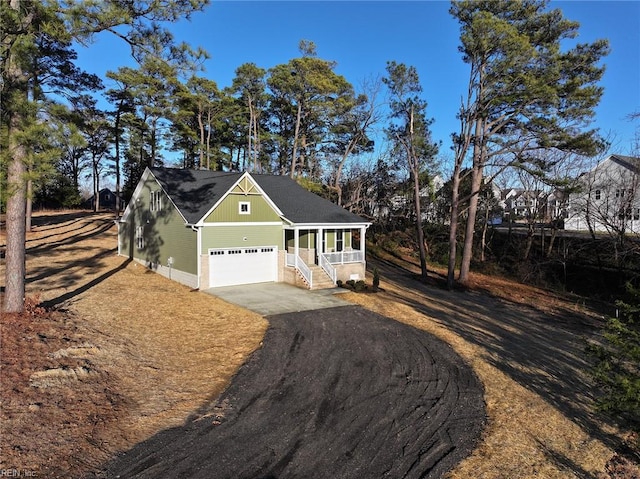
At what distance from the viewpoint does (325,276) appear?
68.0ft

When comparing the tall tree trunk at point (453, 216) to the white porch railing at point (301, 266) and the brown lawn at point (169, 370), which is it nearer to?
the brown lawn at point (169, 370)

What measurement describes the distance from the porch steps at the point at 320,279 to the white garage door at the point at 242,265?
2252mm

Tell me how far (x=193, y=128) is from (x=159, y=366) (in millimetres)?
33499

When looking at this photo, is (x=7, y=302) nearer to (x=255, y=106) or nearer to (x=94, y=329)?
(x=94, y=329)

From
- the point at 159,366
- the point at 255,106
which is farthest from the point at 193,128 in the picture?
the point at 159,366

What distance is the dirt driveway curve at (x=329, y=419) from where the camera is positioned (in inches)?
226

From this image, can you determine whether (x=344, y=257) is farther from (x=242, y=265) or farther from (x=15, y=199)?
(x=15, y=199)

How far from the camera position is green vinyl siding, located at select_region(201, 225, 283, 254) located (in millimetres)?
18875

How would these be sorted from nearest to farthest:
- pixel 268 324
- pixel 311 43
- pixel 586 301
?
1. pixel 268 324
2. pixel 586 301
3. pixel 311 43

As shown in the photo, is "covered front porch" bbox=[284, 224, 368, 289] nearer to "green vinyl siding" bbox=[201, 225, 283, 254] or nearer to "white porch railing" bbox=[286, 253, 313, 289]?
"white porch railing" bbox=[286, 253, 313, 289]

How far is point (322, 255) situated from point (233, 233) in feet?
15.4

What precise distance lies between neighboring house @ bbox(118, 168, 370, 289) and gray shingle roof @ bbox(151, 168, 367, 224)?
0.18 feet

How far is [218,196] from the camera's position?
20016mm

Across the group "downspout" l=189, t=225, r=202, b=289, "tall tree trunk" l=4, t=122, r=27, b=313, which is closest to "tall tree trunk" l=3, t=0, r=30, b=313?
"tall tree trunk" l=4, t=122, r=27, b=313
